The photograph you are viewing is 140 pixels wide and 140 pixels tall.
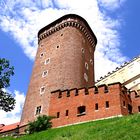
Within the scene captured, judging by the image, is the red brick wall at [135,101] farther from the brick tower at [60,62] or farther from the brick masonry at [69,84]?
the brick tower at [60,62]

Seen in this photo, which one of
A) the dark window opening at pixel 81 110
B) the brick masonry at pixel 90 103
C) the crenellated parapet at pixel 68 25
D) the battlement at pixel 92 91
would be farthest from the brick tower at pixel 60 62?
the dark window opening at pixel 81 110

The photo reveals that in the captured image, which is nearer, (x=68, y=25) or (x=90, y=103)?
(x=90, y=103)

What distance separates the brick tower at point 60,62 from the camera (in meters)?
39.8

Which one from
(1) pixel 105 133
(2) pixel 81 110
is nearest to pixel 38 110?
(2) pixel 81 110

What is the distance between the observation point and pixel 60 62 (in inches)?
1672

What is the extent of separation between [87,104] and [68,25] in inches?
709

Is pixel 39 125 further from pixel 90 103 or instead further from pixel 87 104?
pixel 90 103

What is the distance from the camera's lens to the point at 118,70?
52438mm

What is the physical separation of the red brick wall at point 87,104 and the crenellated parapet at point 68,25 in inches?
611

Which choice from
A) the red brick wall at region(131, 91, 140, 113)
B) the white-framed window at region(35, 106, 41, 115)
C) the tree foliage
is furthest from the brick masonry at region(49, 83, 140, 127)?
the white-framed window at region(35, 106, 41, 115)

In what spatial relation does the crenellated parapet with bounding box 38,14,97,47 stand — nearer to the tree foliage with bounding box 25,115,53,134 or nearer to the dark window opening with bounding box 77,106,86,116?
the dark window opening with bounding box 77,106,86,116

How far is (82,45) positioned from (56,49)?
394cm

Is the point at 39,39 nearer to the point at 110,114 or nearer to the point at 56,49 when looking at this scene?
the point at 56,49

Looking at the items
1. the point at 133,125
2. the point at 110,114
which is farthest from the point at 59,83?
the point at 133,125
